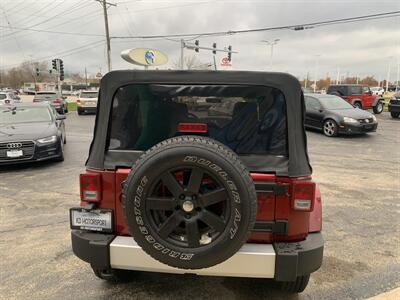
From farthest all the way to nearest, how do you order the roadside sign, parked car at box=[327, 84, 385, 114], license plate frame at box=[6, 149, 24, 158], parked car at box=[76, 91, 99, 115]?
parked car at box=[76, 91, 99, 115] → parked car at box=[327, 84, 385, 114] → license plate frame at box=[6, 149, 24, 158] → the roadside sign

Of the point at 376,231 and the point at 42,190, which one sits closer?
the point at 376,231

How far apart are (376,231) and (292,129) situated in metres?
2.86

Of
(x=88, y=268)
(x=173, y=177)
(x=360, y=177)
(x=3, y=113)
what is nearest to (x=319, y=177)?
(x=360, y=177)

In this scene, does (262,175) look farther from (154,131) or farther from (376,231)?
(376,231)

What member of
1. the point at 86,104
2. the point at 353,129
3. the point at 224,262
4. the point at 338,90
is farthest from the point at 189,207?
the point at 86,104

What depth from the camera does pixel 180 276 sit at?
3.47m

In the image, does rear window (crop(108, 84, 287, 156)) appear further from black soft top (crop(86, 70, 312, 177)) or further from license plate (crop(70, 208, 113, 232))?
license plate (crop(70, 208, 113, 232))

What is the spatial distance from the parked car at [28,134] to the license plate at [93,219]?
222 inches

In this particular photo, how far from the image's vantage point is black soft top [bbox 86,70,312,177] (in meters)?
2.63

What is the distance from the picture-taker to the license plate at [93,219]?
2.80 meters

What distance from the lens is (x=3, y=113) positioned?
918 cm

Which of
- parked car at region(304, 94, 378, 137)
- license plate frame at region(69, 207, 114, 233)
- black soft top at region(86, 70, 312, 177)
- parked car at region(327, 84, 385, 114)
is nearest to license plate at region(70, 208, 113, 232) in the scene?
license plate frame at region(69, 207, 114, 233)

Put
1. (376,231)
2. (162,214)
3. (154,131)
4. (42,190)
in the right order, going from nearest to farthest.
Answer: (162,214) → (154,131) → (376,231) → (42,190)

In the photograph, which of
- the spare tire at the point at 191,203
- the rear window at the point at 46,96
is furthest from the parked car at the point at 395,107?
the rear window at the point at 46,96
